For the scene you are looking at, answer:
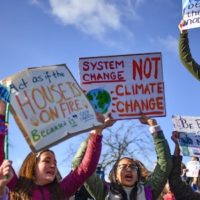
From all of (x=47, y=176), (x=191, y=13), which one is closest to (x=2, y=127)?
(x=47, y=176)

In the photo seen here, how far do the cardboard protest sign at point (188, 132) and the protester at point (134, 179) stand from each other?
8.18ft

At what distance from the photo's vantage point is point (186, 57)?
20.0 feet

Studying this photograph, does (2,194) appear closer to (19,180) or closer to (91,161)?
(19,180)

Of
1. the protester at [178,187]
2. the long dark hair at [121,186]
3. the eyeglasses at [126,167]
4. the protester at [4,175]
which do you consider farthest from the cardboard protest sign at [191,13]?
the protester at [4,175]

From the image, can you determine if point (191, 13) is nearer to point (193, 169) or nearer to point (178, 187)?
point (178, 187)

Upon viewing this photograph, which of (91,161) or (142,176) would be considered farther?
(142,176)

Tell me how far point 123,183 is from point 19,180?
1.08 metres

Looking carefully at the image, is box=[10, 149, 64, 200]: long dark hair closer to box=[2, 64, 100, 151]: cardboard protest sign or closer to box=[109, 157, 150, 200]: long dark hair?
box=[2, 64, 100, 151]: cardboard protest sign

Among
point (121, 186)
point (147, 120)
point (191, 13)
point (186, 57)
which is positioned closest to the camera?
point (121, 186)

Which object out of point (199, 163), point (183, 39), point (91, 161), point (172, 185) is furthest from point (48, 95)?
point (199, 163)

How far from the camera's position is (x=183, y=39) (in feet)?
20.7

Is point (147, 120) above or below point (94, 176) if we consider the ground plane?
above

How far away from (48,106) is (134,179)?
1.17m

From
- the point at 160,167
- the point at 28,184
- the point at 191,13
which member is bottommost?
the point at 28,184
